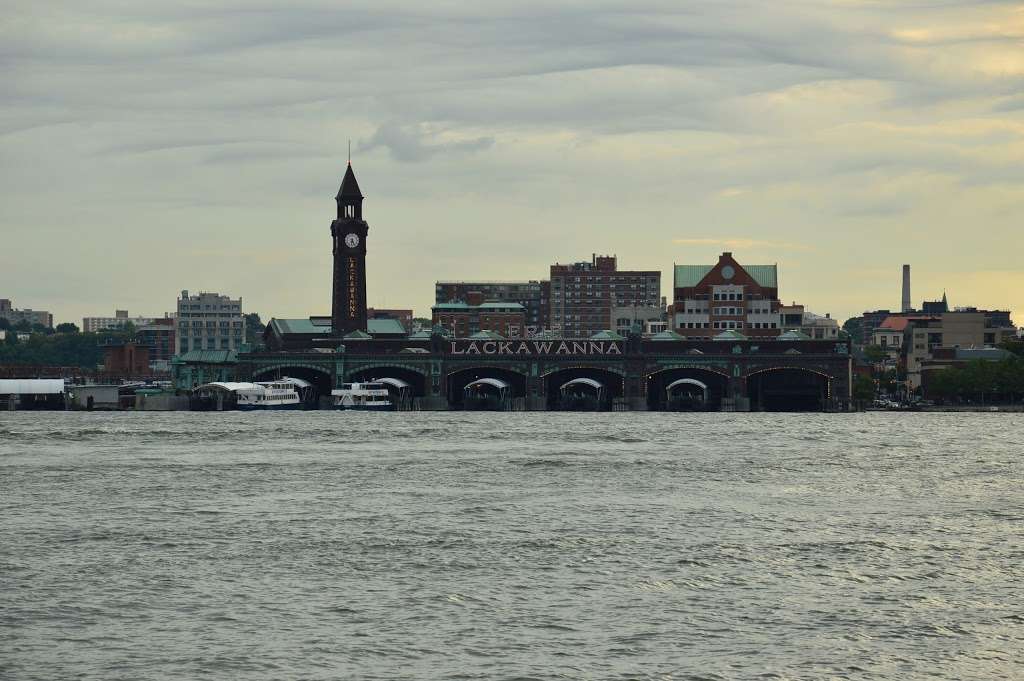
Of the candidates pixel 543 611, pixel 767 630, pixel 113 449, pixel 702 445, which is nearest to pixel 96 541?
pixel 543 611

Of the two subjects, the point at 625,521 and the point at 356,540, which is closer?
the point at 356,540

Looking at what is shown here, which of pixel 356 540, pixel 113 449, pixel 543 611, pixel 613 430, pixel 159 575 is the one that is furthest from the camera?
pixel 613 430

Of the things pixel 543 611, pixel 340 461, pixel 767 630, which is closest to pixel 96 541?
pixel 543 611

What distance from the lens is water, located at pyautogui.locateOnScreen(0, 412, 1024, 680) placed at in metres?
42.5

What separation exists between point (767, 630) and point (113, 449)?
89006mm

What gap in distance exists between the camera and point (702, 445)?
135375 millimetres

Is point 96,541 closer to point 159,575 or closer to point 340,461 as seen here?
point 159,575

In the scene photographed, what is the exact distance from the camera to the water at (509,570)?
140 feet

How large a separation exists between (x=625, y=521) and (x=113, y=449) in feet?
213

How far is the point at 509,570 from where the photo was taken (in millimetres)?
56656

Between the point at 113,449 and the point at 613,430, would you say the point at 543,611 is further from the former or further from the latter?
the point at 613,430

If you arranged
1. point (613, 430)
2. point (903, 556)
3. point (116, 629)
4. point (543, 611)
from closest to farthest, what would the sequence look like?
point (116, 629), point (543, 611), point (903, 556), point (613, 430)

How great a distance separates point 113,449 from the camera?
12662 cm

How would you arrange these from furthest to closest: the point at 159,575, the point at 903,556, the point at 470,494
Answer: the point at 470,494 < the point at 903,556 < the point at 159,575
